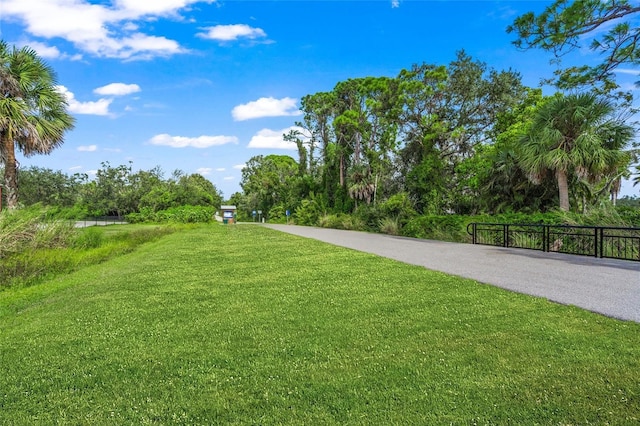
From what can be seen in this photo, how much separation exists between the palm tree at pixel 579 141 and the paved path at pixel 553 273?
5.03 meters

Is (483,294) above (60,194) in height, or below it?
below

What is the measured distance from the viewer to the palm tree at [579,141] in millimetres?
14219

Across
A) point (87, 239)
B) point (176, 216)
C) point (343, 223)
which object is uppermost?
point (176, 216)

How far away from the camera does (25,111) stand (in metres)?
14.8

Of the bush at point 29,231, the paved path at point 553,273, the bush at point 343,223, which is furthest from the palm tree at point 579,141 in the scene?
the bush at point 29,231

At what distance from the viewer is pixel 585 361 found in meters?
3.48

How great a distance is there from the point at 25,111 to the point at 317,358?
16.6 metres

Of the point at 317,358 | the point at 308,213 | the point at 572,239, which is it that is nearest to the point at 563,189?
the point at 572,239

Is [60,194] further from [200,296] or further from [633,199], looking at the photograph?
[633,199]

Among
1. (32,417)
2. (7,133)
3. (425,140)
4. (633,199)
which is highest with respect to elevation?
(425,140)

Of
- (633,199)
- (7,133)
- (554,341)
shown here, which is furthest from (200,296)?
(633,199)

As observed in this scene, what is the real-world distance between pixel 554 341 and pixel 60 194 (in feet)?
177

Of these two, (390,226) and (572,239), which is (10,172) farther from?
(572,239)

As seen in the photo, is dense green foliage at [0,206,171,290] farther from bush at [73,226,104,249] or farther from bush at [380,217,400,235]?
bush at [380,217,400,235]
